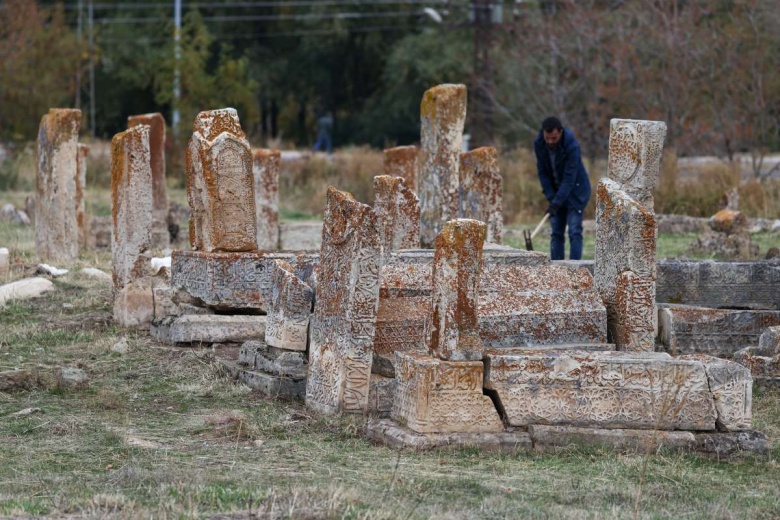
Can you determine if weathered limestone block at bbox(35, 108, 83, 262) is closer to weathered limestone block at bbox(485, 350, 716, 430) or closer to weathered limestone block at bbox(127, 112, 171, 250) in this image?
weathered limestone block at bbox(127, 112, 171, 250)

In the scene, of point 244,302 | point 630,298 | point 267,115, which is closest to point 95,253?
point 244,302

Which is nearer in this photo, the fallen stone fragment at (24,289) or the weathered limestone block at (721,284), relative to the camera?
the weathered limestone block at (721,284)

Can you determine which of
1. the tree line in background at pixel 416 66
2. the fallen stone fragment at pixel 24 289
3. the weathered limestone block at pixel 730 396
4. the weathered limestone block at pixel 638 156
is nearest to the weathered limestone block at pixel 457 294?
the weathered limestone block at pixel 730 396

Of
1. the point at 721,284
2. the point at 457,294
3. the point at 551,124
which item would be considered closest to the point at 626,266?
the point at 457,294

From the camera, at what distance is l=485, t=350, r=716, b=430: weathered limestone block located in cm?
761

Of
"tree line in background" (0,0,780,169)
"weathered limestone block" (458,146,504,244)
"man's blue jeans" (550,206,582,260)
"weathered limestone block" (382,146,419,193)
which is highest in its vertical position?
"tree line in background" (0,0,780,169)

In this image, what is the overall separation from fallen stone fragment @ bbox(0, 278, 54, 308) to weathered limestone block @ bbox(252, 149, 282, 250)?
379 centimetres

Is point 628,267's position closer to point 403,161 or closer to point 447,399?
point 447,399

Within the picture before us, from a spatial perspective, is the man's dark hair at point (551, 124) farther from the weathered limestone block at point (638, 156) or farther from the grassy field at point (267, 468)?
the grassy field at point (267, 468)

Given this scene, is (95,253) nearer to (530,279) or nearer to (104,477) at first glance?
(530,279)

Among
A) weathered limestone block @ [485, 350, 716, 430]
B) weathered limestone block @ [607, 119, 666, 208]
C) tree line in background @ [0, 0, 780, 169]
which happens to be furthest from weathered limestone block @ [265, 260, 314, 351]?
tree line in background @ [0, 0, 780, 169]

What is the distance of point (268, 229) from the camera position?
16.5 metres

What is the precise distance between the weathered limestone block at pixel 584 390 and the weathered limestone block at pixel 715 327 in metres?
2.78

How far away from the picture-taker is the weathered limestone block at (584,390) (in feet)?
25.0
